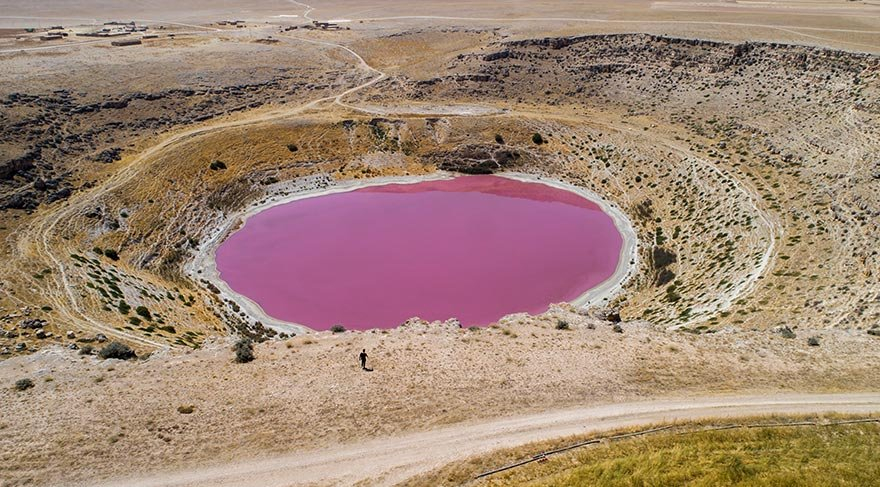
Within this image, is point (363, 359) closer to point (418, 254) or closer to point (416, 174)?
point (418, 254)

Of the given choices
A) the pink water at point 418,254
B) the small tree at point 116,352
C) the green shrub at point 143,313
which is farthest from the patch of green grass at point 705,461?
the green shrub at point 143,313

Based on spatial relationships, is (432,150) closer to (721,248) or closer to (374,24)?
(721,248)

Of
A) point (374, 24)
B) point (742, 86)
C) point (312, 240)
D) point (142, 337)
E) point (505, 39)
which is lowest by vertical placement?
point (142, 337)

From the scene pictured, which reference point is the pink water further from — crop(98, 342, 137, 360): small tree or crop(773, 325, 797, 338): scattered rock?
crop(773, 325, 797, 338): scattered rock

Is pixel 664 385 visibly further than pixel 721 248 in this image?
No

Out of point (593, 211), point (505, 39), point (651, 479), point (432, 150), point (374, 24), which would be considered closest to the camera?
point (651, 479)

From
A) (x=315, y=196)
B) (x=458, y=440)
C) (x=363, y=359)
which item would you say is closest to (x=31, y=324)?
(x=363, y=359)

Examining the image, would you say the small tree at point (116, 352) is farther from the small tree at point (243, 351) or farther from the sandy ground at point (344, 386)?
the small tree at point (243, 351)

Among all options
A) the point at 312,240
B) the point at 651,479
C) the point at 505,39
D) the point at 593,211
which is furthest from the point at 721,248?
the point at 505,39
